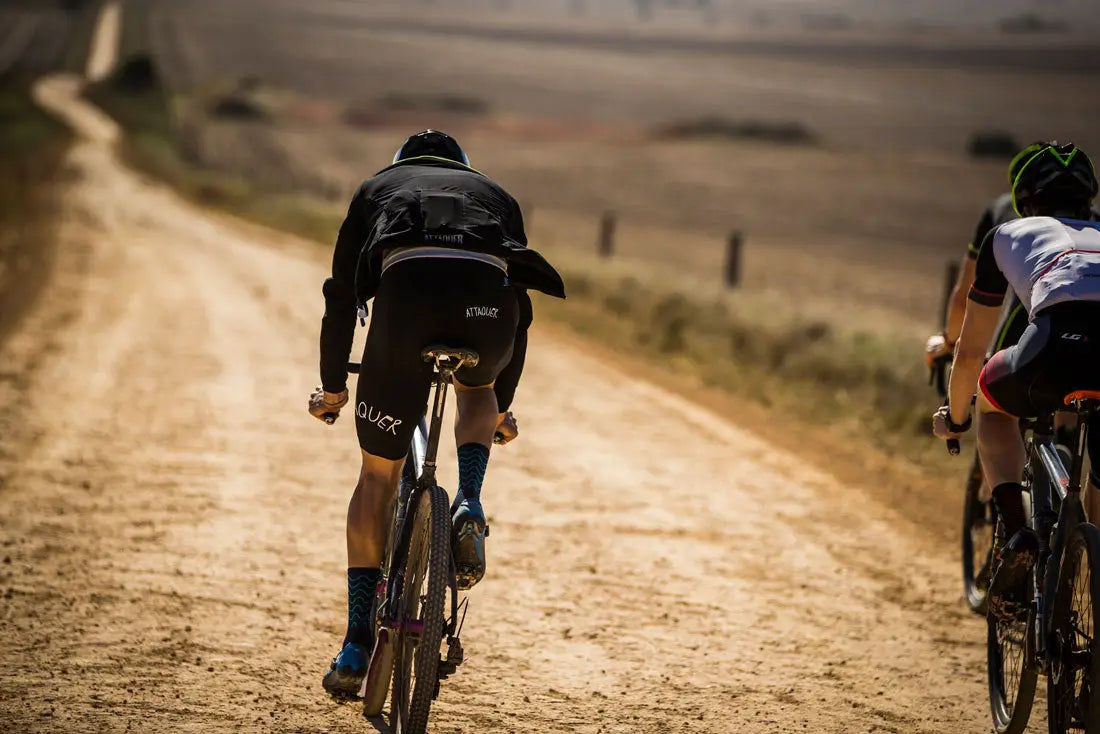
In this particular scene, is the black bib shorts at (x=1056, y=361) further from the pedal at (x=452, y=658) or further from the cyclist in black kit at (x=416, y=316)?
the pedal at (x=452, y=658)

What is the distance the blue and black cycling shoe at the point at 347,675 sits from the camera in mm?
→ 3971

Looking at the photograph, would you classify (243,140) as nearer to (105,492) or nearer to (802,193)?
(802,193)

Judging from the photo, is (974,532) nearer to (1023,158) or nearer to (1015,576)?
(1015,576)

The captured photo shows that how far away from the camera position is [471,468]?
4.05 metres

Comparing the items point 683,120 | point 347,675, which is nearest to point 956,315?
point 347,675

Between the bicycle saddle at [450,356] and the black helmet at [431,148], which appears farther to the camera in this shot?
the black helmet at [431,148]

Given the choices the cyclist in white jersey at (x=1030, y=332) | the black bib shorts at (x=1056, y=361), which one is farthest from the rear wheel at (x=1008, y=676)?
the black bib shorts at (x=1056, y=361)

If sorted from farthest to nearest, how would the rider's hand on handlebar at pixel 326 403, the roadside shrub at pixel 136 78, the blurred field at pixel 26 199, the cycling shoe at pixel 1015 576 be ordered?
the roadside shrub at pixel 136 78
the blurred field at pixel 26 199
the rider's hand on handlebar at pixel 326 403
the cycling shoe at pixel 1015 576

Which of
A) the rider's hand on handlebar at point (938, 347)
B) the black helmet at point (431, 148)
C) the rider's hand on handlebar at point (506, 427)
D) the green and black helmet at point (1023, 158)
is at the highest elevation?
the green and black helmet at point (1023, 158)

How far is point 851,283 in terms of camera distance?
25.7 meters

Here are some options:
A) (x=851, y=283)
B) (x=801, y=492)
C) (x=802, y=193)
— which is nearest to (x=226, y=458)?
(x=801, y=492)

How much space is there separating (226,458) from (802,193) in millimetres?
39864

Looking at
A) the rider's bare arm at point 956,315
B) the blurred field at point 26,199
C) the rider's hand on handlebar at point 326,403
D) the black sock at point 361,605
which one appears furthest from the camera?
the blurred field at point 26,199

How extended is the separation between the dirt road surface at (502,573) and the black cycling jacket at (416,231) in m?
1.40
